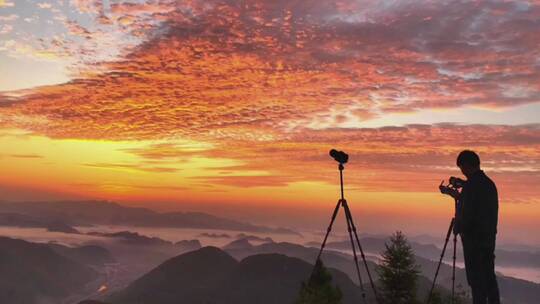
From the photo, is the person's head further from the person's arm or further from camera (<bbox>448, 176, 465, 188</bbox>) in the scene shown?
camera (<bbox>448, 176, 465, 188</bbox>)

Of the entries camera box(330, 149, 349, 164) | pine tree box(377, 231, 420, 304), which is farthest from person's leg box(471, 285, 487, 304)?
pine tree box(377, 231, 420, 304)

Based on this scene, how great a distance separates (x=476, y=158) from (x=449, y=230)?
3.25 metres

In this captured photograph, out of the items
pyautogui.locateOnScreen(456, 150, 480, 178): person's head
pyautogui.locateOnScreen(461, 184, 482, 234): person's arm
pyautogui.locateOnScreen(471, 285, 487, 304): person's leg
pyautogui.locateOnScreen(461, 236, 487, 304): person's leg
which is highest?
pyautogui.locateOnScreen(456, 150, 480, 178): person's head

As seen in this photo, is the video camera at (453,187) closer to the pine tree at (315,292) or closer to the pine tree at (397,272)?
the pine tree at (315,292)

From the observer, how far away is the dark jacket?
10.4m

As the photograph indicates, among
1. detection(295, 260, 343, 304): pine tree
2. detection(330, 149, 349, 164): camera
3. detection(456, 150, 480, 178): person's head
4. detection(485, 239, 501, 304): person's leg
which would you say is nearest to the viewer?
detection(485, 239, 501, 304): person's leg

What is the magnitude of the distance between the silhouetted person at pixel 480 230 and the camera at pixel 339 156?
3247mm

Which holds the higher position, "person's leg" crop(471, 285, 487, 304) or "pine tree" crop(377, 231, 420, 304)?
"person's leg" crop(471, 285, 487, 304)

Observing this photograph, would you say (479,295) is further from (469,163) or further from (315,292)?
(315,292)

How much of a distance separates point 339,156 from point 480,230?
157 inches

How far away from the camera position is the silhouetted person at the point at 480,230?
10430 millimetres

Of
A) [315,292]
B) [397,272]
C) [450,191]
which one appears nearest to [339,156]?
[450,191]

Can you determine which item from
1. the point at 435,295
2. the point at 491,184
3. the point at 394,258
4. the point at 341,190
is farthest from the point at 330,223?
the point at 394,258

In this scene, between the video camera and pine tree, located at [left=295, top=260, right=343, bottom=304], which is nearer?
the video camera
